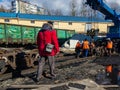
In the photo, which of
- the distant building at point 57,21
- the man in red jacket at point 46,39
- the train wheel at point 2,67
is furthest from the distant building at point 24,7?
the man in red jacket at point 46,39

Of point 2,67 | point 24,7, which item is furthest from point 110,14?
point 24,7

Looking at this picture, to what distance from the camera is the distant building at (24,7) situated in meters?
81.5

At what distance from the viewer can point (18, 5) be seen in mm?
81375

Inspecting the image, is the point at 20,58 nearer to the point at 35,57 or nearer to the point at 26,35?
the point at 35,57

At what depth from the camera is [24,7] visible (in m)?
84.4

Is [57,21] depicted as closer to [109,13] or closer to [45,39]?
[109,13]

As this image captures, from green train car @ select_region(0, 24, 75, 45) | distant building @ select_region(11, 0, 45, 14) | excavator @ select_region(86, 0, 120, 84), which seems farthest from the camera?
distant building @ select_region(11, 0, 45, 14)

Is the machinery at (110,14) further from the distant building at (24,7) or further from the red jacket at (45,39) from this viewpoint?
the distant building at (24,7)

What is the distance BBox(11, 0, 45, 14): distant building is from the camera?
8150 cm

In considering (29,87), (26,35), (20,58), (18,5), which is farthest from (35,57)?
(18,5)

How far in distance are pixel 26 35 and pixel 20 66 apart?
1422cm

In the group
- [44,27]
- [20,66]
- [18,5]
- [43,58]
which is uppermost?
[18,5]

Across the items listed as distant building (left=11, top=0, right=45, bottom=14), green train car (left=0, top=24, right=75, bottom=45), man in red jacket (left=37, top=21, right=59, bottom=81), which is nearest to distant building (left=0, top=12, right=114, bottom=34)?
green train car (left=0, top=24, right=75, bottom=45)

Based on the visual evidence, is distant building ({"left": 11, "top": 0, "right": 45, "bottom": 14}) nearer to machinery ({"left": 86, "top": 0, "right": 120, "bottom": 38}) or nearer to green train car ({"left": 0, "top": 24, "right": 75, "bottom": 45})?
green train car ({"left": 0, "top": 24, "right": 75, "bottom": 45})
